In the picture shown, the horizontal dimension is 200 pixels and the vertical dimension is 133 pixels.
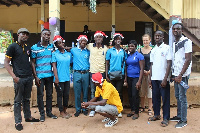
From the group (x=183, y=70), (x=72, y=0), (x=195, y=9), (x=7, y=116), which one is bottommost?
(x=7, y=116)

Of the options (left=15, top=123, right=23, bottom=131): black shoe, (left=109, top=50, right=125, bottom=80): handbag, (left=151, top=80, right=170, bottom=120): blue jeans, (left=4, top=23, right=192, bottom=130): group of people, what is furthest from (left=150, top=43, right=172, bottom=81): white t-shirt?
(left=15, top=123, right=23, bottom=131): black shoe

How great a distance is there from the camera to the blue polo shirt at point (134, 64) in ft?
15.3

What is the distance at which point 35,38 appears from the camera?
13078 millimetres

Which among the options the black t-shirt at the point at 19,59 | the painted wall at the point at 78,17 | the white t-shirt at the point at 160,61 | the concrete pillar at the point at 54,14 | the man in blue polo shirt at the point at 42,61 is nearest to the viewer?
the black t-shirt at the point at 19,59

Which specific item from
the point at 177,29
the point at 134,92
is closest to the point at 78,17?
the point at 134,92

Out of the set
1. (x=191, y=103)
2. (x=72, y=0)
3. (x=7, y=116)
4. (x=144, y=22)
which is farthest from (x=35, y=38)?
(x=191, y=103)

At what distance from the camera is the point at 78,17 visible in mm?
12750

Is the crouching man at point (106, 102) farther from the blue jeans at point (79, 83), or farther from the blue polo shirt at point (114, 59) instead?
the blue jeans at point (79, 83)

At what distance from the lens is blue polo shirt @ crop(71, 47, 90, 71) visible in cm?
484

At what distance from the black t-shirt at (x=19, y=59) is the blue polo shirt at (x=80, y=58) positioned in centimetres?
106

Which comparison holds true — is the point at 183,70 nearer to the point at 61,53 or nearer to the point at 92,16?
the point at 61,53

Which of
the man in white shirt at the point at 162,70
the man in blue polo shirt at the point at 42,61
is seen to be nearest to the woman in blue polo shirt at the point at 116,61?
the man in white shirt at the point at 162,70

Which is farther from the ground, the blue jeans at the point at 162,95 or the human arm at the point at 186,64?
the human arm at the point at 186,64

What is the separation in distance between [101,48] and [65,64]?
2.91 ft
